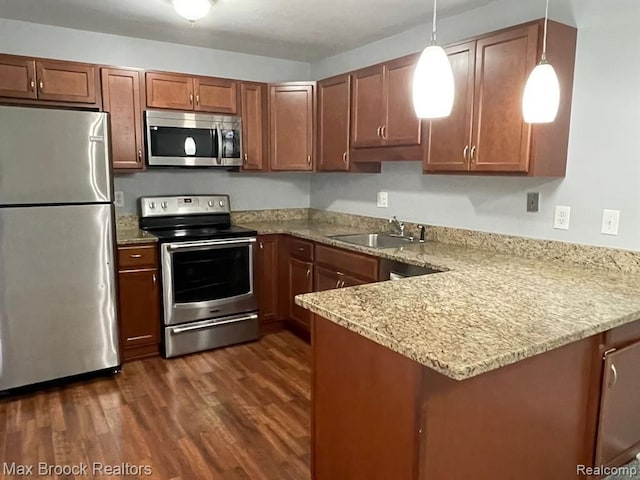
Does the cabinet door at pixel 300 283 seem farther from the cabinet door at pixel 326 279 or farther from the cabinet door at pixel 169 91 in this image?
the cabinet door at pixel 169 91

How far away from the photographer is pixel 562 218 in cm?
254

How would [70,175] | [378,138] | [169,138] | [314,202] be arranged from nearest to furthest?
[70,175] → [378,138] → [169,138] → [314,202]

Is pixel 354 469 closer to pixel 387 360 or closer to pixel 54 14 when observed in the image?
pixel 387 360

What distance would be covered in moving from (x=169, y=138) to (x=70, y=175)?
2.98 ft

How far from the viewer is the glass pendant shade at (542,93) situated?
5.74 ft

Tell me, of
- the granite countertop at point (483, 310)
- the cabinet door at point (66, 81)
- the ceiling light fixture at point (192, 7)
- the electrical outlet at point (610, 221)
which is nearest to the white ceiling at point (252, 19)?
the ceiling light fixture at point (192, 7)

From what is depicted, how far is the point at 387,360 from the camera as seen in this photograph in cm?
138

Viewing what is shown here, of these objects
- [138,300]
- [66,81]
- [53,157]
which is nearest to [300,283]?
[138,300]

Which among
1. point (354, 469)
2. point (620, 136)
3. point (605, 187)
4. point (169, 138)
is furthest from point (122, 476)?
point (620, 136)

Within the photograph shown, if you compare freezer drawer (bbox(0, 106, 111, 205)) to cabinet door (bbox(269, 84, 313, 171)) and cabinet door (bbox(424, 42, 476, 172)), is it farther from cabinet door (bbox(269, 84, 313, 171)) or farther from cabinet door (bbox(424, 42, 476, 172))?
cabinet door (bbox(424, 42, 476, 172))

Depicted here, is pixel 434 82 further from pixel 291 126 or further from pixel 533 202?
pixel 291 126

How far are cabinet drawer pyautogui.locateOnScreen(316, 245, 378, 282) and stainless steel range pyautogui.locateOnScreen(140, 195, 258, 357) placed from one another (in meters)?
0.61

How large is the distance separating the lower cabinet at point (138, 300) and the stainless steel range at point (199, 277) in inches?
2.9

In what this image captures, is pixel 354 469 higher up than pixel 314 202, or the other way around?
pixel 314 202
